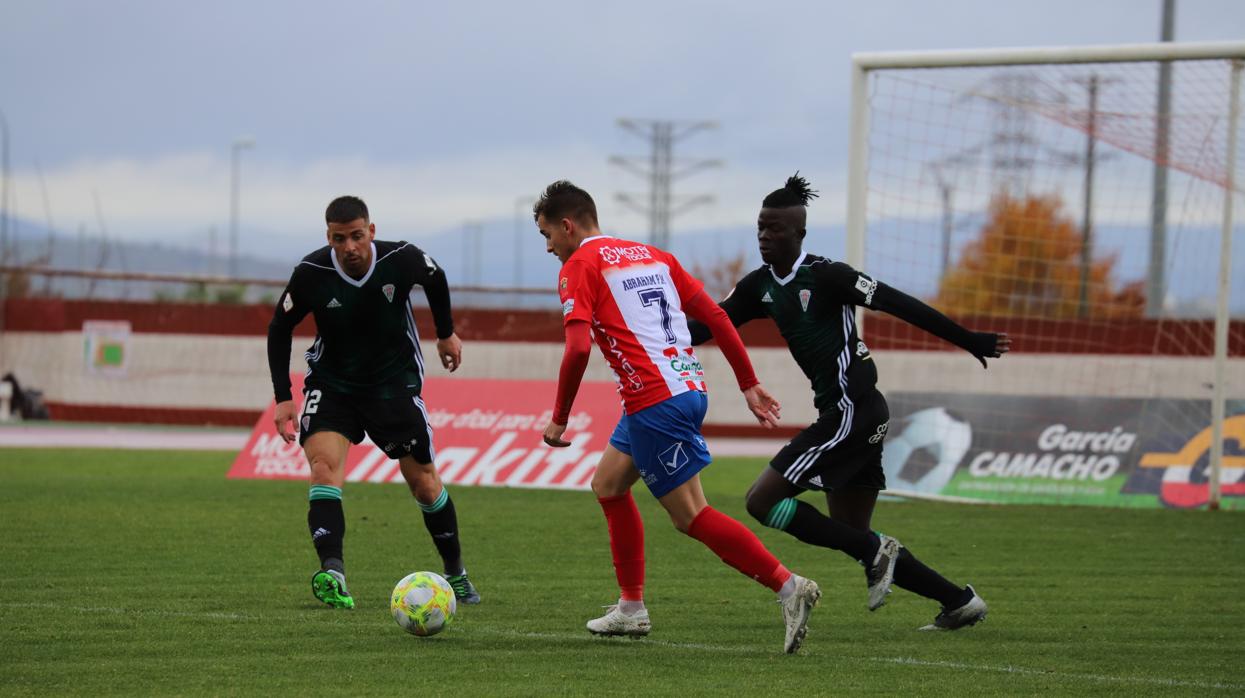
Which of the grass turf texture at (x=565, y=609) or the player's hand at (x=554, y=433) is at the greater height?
the player's hand at (x=554, y=433)

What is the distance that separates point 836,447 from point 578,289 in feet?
5.60

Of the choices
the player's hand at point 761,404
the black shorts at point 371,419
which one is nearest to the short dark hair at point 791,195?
the player's hand at point 761,404

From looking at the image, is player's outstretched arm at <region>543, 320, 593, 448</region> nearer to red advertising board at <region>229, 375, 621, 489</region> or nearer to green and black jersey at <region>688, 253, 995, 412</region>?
green and black jersey at <region>688, 253, 995, 412</region>

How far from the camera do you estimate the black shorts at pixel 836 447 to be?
7.49 m

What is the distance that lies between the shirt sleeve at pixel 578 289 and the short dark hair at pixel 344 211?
1628mm

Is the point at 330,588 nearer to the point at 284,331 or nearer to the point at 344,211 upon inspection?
the point at 284,331

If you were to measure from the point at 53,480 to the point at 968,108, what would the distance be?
10.3 meters

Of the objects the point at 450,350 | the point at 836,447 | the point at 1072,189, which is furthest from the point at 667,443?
the point at 1072,189

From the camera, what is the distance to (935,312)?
24.3ft

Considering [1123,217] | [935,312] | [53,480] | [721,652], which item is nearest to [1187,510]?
[1123,217]

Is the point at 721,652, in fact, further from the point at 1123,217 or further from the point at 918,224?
the point at 1123,217

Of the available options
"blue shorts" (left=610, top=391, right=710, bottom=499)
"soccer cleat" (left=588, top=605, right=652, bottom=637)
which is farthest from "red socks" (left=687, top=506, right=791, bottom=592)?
"soccer cleat" (left=588, top=605, right=652, bottom=637)

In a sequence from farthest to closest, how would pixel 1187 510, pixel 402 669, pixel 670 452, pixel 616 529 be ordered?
pixel 1187 510 < pixel 616 529 < pixel 670 452 < pixel 402 669

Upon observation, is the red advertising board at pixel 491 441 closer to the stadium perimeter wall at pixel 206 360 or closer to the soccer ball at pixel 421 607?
the soccer ball at pixel 421 607
